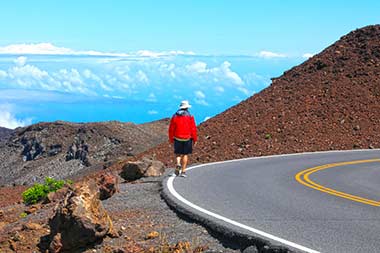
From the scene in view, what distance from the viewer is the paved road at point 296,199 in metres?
8.23

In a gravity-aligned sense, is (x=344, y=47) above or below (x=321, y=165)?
above

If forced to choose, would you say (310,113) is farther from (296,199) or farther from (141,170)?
(296,199)

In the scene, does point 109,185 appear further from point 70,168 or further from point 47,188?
point 70,168

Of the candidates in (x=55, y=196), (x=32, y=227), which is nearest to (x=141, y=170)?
(x=55, y=196)

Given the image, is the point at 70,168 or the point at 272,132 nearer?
the point at 272,132

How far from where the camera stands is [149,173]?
1577cm

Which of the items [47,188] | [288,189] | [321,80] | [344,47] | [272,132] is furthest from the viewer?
[344,47]

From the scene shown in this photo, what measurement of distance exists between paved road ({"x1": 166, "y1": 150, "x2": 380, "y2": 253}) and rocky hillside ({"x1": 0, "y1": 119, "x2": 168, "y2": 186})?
2968 centimetres

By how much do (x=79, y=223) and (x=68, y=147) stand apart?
48583mm

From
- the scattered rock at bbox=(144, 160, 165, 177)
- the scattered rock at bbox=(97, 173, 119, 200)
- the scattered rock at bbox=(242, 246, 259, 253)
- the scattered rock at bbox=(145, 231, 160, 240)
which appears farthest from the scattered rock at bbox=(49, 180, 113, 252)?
the scattered rock at bbox=(144, 160, 165, 177)

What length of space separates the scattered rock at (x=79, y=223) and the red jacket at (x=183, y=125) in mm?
4479

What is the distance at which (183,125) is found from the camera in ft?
46.9

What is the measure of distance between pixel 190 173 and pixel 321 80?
58.6 feet

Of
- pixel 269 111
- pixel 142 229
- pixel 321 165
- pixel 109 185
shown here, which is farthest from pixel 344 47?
pixel 142 229
